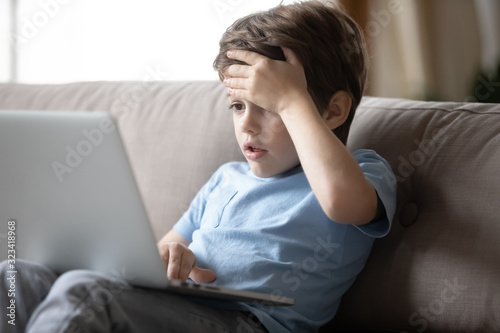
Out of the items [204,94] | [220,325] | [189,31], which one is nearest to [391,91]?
[189,31]

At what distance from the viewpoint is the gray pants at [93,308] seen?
0.76 m

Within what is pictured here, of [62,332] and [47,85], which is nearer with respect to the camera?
[62,332]

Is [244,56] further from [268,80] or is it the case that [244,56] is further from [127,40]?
[127,40]

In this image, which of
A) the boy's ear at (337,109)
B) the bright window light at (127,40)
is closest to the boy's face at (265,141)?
the boy's ear at (337,109)

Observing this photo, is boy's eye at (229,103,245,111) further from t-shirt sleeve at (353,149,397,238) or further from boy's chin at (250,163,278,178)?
t-shirt sleeve at (353,149,397,238)

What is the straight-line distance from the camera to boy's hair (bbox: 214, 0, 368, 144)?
1168 millimetres

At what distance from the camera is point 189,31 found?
2.77 metres

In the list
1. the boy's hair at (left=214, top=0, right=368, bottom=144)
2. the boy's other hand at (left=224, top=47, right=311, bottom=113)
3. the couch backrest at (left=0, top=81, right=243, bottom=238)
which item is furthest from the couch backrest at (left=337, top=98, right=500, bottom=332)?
the couch backrest at (left=0, top=81, right=243, bottom=238)

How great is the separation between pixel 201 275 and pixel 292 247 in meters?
0.16

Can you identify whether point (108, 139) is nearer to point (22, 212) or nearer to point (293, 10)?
point (22, 212)

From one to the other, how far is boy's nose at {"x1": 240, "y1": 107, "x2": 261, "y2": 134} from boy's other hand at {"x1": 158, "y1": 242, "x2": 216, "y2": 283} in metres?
0.25

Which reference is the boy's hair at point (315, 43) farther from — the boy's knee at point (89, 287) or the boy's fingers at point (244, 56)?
the boy's knee at point (89, 287)

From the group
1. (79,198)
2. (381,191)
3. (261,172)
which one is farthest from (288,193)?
(79,198)

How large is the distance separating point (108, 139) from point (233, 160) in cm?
69
